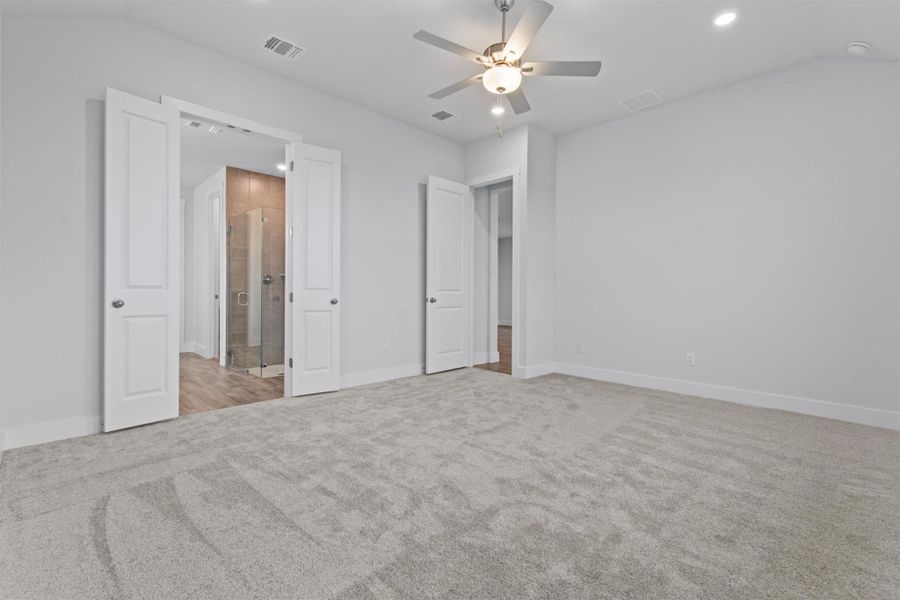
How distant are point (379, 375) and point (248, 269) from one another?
2669 millimetres

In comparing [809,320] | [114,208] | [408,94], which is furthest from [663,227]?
[114,208]

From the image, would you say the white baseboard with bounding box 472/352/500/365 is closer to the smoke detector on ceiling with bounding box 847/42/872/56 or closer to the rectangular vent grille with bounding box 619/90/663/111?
the rectangular vent grille with bounding box 619/90/663/111

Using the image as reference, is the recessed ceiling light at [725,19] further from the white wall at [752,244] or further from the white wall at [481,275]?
the white wall at [481,275]

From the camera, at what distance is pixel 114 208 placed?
2889mm

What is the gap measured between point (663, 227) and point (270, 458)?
4264 mm

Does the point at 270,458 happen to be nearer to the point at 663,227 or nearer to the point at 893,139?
the point at 663,227

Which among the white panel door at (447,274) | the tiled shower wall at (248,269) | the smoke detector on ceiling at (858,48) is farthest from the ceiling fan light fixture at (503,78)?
the tiled shower wall at (248,269)

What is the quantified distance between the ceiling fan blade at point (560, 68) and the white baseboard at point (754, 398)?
3.13 m

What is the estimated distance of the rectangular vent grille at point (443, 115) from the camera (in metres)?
4.63

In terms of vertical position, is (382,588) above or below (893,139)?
below

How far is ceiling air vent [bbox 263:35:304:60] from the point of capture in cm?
328

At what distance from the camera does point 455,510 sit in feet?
6.21

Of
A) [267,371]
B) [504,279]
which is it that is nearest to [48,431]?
[267,371]

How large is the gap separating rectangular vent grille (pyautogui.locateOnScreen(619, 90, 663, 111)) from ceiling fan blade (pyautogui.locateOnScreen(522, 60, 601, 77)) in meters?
1.66
